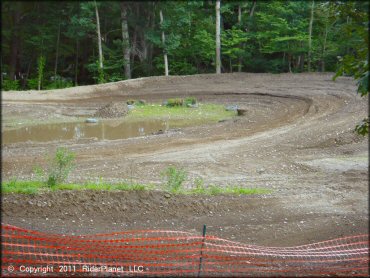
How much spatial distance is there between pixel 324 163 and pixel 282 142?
302 cm

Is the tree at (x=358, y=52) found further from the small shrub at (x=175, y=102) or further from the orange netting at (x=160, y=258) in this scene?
the small shrub at (x=175, y=102)

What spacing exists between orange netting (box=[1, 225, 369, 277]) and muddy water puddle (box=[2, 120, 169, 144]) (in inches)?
515

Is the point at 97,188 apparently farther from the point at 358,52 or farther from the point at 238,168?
the point at 358,52

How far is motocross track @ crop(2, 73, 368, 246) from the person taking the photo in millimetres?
9266

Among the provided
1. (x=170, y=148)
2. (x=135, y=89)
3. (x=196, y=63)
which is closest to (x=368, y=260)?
(x=170, y=148)

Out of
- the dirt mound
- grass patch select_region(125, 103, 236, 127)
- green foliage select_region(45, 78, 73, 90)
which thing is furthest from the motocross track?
green foliage select_region(45, 78, 73, 90)

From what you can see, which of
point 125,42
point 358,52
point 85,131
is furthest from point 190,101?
point 358,52

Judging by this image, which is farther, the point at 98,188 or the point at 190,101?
the point at 190,101

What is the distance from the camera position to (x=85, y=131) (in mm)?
22094

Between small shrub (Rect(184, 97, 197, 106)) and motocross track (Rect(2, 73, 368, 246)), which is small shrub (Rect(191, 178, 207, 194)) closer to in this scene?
motocross track (Rect(2, 73, 368, 246))

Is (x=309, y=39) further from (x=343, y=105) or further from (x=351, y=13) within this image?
(x=351, y=13)

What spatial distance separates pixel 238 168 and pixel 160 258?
819 cm

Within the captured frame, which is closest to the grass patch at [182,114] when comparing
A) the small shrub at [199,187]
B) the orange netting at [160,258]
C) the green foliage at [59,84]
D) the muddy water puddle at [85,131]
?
the muddy water puddle at [85,131]

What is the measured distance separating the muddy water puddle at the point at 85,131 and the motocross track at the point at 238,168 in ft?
5.30
